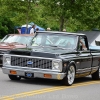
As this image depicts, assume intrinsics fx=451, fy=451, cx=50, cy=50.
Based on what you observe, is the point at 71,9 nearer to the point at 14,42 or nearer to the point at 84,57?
the point at 14,42

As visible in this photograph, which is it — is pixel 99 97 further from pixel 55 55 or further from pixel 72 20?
pixel 72 20

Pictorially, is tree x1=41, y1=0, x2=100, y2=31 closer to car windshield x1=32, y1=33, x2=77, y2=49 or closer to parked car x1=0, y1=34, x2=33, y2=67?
parked car x1=0, y1=34, x2=33, y2=67

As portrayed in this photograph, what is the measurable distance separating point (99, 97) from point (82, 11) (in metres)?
19.6

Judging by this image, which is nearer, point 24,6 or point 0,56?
point 0,56

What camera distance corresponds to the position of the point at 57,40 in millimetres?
14500

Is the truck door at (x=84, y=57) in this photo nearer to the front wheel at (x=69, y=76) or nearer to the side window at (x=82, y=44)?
the side window at (x=82, y=44)

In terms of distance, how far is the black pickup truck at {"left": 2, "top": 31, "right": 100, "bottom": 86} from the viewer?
42.6 feet

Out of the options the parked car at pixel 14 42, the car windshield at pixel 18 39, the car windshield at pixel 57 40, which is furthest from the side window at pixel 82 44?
the car windshield at pixel 18 39

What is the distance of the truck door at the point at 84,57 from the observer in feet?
46.9

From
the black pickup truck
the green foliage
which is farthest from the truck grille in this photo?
the green foliage

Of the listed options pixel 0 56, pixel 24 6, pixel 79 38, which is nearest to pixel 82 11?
pixel 24 6

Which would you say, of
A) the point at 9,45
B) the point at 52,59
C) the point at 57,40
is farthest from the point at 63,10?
the point at 52,59

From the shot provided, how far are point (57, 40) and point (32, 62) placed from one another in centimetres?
164

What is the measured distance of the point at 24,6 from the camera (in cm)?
3388
